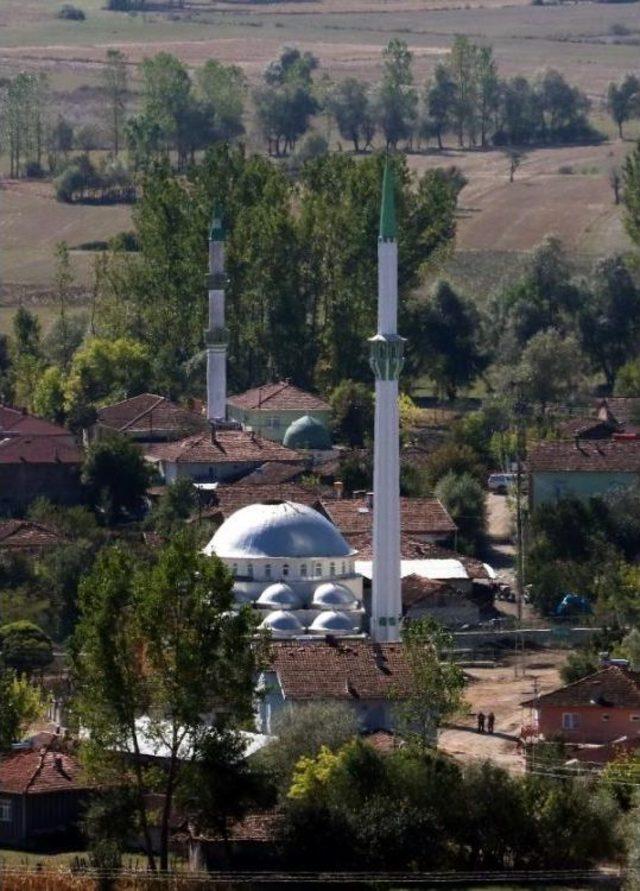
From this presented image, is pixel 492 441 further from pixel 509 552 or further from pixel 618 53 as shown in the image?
pixel 618 53

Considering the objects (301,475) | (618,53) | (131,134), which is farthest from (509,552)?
(618,53)

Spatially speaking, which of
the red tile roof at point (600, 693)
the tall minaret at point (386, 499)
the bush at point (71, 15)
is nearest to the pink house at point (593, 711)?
the red tile roof at point (600, 693)

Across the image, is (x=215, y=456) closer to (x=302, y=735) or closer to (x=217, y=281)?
(x=217, y=281)

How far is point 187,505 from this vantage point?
7894cm

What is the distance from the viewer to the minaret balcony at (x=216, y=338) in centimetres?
9075

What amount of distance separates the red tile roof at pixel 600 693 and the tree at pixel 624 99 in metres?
100

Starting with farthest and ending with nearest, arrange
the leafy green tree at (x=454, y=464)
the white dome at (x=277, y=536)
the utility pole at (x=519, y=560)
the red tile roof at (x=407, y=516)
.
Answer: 1. the leafy green tree at (x=454, y=464)
2. the red tile roof at (x=407, y=516)
3. the utility pole at (x=519, y=560)
4. the white dome at (x=277, y=536)

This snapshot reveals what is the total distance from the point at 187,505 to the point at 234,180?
21915mm

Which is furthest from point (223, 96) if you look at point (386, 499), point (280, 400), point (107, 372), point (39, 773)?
point (39, 773)

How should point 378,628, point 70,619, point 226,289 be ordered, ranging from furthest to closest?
point 226,289 < point 70,619 < point 378,628

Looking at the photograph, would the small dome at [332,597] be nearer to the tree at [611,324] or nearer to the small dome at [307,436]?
the small dome at [307,436]

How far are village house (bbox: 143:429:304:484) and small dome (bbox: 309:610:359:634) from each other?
62.7 feet

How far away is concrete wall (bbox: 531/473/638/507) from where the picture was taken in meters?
79.9

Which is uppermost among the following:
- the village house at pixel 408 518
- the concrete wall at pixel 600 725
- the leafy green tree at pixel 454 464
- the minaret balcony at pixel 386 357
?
the minaret balcony at pixel 386 357
